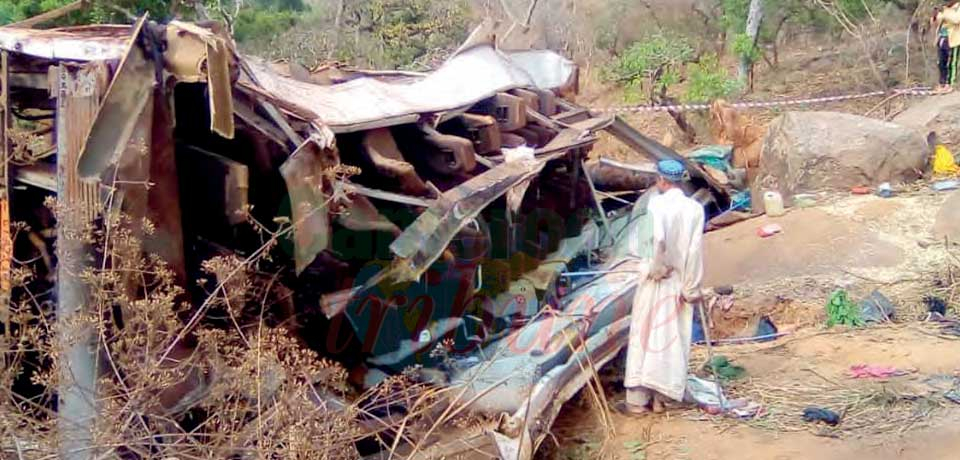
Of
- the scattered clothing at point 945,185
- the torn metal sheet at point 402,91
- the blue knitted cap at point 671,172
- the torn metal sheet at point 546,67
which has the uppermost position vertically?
the torn metal sheet at point 402,91

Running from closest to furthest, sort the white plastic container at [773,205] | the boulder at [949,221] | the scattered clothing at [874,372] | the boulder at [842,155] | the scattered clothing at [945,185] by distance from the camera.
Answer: the scattered clothing at [874,372]
the boulder at [949,221]
the white plastic container at [773,205]
the scattered clothing at [945,185]
the boulder at [842,155]

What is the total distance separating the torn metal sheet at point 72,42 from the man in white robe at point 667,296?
311cm

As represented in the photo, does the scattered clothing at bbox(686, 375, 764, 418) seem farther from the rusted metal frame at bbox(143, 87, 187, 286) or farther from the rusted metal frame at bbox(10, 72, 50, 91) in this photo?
the rusted metal frame at bbox(10, 72, 50, 91)

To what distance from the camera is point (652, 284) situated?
5.98 meters

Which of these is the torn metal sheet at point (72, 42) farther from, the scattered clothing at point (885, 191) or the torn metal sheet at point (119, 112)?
the scattered clothing at point (885, 191)

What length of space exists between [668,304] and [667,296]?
5cm

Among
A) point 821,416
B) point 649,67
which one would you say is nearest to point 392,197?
point 821,416

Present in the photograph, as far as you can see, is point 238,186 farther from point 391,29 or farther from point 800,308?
point 391,29

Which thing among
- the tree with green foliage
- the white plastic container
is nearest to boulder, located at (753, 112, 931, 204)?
the white plastic container

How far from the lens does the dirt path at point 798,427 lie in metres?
5.64

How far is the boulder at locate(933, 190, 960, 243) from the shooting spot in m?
9.69

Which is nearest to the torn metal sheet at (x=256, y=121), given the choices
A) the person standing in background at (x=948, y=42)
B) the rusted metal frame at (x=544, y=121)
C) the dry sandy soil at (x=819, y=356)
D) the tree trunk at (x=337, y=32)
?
the dry sandy soil at (x=819, y=356)

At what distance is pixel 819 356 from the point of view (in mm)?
7285

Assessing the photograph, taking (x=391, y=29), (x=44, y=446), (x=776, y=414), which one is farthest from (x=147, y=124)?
(x=391, y=29)
